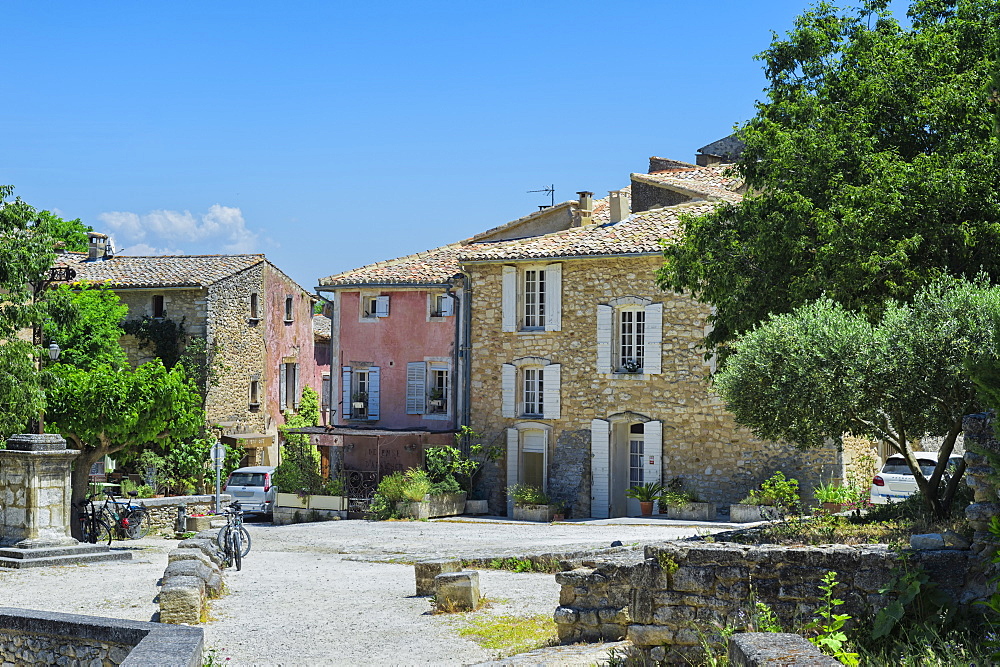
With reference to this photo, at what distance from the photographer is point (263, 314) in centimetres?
3894

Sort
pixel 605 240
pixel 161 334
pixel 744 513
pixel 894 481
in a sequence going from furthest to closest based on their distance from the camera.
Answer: pixel 161 334, pixel 605 240, pixel 744 513, pixel 894 481

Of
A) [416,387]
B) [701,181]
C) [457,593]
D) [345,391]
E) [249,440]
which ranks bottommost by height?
[457,593]

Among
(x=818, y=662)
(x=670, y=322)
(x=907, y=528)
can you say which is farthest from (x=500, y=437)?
(x=818, y=662)

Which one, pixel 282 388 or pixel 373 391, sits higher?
pixel 282 388

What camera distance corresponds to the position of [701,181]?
32.6 meters

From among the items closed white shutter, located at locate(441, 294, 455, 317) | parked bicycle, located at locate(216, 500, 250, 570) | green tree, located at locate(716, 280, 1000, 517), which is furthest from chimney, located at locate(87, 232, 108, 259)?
green tree, located at locate(716, 280, 1000, 517)

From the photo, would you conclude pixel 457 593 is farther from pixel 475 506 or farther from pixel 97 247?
pixel 97 247

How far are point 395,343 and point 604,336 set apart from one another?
7.05 meters

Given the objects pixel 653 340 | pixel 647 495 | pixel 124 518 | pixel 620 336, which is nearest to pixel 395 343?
pixel 620 336

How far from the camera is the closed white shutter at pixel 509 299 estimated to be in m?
28.5

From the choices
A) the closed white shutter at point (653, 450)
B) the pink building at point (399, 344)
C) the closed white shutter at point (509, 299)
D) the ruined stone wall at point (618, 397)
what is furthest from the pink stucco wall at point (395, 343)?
the closed white shutter at point (653, 450)

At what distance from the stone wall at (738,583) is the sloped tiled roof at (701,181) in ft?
65.0

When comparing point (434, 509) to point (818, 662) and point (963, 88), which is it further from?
point (818, 662)

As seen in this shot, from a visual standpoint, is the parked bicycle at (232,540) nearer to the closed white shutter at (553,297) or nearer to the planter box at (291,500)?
the planter box at (291,500)
